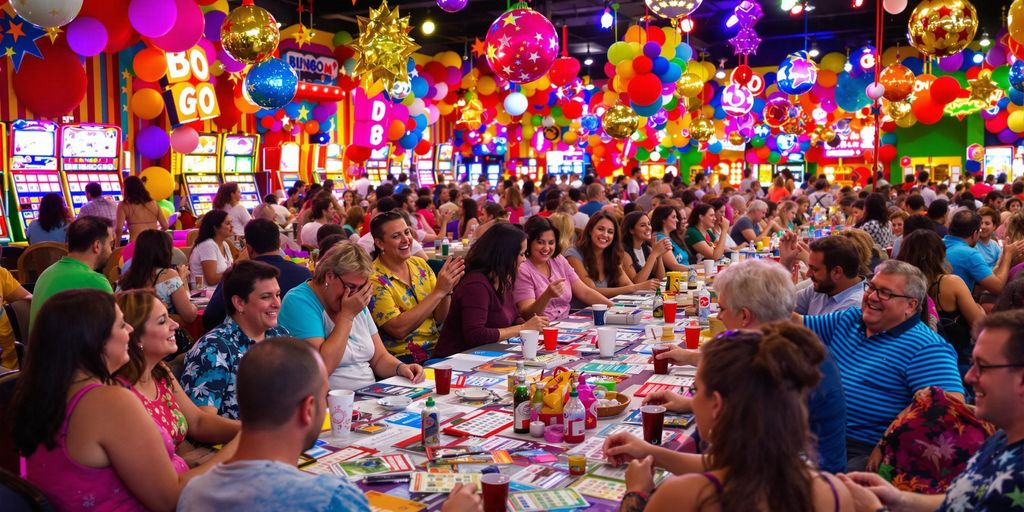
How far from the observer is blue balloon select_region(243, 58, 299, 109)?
8.45 meters

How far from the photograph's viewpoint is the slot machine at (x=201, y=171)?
44.2 ft

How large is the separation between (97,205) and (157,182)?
1461mm

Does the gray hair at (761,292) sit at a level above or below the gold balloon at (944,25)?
below

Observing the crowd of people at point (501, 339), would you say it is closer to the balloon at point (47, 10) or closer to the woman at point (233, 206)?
the balloon at point (47, 10)

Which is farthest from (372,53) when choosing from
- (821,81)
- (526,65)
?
(821,81)

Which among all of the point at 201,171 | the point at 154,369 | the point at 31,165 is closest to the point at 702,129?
the point at 201,171

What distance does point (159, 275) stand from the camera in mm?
5402

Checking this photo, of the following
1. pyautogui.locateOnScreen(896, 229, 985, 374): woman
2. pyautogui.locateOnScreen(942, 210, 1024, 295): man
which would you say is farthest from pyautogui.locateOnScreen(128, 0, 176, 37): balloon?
pyautogui.locateOnScreen(942, 210, 1024, 295): man

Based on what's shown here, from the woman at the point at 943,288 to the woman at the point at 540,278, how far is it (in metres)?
1.98

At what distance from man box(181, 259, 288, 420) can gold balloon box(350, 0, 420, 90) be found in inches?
237

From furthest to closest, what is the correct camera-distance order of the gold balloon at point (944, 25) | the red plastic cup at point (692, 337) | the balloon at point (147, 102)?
the balloon at point (147, 102) → the gold balloon at point (944, 25) → the red plastic cup at point (692, 337)

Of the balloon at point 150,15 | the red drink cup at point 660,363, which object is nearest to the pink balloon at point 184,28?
the balloon at point 150,15

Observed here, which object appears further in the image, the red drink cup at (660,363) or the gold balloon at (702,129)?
the gold balloon at (702,129)

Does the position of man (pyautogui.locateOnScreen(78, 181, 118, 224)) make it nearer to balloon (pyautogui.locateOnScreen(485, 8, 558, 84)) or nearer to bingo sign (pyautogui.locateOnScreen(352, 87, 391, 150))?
bingo sign (pyautogui.locateOnScreen(352, 87, 391, 150))
